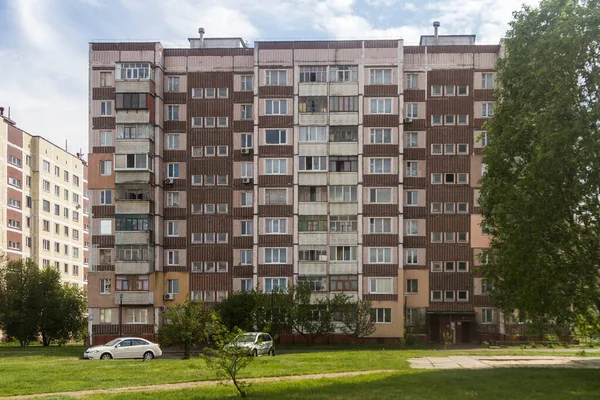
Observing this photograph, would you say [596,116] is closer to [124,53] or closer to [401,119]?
[401,119]

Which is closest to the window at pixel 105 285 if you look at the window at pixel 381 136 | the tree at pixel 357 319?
the tree at pixel 357 319

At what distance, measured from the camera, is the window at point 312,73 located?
71.3m

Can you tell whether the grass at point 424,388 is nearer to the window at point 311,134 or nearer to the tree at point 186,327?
the tree at point 186,327

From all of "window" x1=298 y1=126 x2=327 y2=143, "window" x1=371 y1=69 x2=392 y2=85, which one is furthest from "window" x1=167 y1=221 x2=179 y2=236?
"window" x1=371 y1=69 x2=392 y2=85

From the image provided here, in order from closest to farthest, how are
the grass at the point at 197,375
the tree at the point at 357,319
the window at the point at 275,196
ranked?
the grass at the point at 197,375, the tree at the point at 357,319, the window at the point at 275,196

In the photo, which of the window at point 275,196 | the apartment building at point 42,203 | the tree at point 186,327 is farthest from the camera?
the apartment building at point 42,203

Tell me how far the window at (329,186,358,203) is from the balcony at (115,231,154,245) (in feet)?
58.4

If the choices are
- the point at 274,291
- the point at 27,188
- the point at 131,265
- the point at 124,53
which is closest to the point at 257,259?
the point at 274,291

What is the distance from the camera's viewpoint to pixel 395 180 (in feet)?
230

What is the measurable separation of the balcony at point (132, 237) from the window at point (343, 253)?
1749 centimetres

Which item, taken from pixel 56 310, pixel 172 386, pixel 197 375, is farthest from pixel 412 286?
pixel 172 386

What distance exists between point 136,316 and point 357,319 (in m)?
21.1

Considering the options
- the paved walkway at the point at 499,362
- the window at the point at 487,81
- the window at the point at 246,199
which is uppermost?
the window at the point at 487,81

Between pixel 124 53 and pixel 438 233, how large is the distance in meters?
34.9
